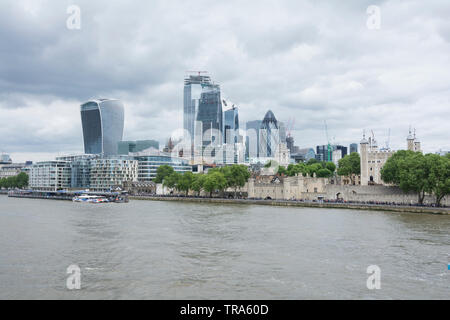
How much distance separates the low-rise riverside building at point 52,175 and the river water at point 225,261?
491ft

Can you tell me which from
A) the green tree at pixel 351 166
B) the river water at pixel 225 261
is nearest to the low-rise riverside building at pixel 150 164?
the green tree at pixel 351 166

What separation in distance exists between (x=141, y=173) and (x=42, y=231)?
125137 mm

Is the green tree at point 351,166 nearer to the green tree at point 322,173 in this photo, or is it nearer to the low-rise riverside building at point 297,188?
the green tree at point 322,173

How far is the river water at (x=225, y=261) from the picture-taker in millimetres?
21203

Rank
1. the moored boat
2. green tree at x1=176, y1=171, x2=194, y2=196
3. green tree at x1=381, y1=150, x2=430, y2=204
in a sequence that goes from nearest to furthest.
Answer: green tree at x1=381, y1=150, x2=430, y2=204
the moored boat
green tree at x1=176, y1=171, x2=194, y2=196

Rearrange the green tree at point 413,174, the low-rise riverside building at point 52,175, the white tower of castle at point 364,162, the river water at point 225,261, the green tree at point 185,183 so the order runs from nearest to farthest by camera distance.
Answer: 1. the river water at point 225,261
2. the green tree at point 413,174
3. the white tower of castle at point 364,162
4. the green tree at point 185,183
5. the low-rise riverside building at point 52,175

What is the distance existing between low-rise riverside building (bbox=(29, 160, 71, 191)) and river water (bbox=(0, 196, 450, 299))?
491 ft

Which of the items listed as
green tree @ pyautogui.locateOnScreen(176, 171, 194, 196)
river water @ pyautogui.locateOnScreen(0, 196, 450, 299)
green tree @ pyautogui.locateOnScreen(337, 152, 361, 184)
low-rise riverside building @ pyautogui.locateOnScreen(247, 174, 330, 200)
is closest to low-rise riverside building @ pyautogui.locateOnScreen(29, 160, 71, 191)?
green tree @ pyautogui.locateOnScreen(176, 171, 194, 196)

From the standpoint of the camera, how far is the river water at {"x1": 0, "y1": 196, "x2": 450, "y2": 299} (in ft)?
69.6

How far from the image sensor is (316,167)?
131 metres

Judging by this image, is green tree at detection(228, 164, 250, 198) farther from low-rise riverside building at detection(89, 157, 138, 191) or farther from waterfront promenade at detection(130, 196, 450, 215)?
low-rise riverside building at detection(89, 157, 138, 191)

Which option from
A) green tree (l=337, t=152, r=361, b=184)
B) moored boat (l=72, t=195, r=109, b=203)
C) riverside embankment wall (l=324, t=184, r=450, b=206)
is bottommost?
moored boat (l=72, t=195, r=109, b=203)
